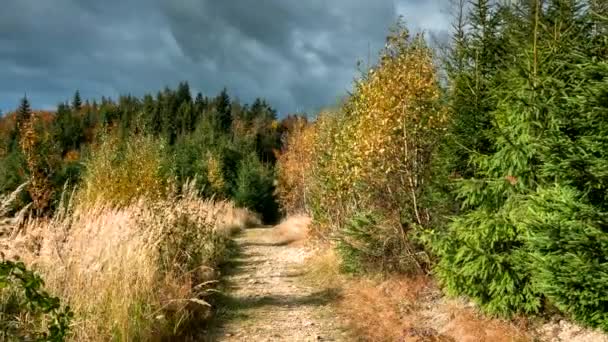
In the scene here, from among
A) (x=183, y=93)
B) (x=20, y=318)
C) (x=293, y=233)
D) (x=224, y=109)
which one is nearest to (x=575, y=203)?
(x=20, y=318)

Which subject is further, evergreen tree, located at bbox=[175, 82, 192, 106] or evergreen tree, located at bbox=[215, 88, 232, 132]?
evergreen tree, located at bbox=[175, 82, 192, 106]

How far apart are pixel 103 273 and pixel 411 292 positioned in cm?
474

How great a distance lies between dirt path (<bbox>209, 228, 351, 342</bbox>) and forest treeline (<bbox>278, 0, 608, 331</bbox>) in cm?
137

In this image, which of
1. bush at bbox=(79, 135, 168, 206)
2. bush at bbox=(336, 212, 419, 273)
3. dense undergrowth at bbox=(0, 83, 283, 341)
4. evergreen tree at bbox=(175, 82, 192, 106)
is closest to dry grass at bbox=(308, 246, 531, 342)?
bush at bbox=(336, 212, 419, 273)

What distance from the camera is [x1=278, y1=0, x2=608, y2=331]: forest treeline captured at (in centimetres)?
499

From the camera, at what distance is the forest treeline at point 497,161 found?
4992 millimetres

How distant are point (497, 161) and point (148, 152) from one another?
965 cm

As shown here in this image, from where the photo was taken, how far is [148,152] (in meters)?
13.5

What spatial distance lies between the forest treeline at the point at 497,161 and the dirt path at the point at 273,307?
137cm

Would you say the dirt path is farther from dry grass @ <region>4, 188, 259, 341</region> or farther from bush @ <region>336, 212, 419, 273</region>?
bush @ <region>336, 212, 419, 273</region>

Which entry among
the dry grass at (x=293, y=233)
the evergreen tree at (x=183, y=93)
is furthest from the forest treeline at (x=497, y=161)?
the evergreen tree at (x=183, y=93)

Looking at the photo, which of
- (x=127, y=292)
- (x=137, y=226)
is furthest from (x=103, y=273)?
(x=137, y=226)

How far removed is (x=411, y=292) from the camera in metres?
8.25

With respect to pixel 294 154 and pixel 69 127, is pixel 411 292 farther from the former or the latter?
pixel 69 127
